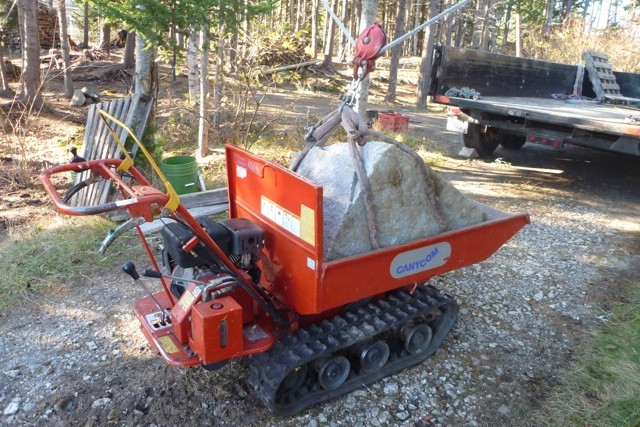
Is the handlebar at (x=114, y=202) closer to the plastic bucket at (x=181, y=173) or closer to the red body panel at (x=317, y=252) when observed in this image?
the red body panel at (x=317, y=252)

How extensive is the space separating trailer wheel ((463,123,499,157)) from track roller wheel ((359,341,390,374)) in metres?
6.43

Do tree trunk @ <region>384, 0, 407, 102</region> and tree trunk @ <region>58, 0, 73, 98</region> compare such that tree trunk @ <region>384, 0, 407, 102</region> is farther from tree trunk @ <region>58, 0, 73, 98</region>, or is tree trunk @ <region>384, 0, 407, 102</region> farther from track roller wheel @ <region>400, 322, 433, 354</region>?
track roller wheel @ <region>400, 322, 433, 354</region>

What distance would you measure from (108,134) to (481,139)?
20.8 feet

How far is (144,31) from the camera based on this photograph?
6004 millimetres

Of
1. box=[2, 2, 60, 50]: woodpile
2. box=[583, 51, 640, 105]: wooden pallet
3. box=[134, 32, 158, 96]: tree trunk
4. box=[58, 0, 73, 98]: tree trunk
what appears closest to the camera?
box=[134, 32, 158, 96]: tree trunk

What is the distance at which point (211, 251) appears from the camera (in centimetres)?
287

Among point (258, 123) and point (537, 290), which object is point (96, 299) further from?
point (258, 123)

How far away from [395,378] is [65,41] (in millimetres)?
12205

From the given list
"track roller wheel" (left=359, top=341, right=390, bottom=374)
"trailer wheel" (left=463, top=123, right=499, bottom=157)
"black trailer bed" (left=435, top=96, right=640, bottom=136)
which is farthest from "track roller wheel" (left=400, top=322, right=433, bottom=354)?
"trailer wheel" (left=463, top=123, right=499, bottom=157)

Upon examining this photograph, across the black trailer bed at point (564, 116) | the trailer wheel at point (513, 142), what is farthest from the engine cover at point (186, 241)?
the trailer wheel at point (513, 142)

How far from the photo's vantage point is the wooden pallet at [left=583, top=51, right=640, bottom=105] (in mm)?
9797

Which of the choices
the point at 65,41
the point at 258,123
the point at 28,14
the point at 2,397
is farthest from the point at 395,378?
the point at 65,41

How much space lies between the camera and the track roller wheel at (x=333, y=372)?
10.5 feet

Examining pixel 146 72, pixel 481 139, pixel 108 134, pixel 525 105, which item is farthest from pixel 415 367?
pixel 481 139
